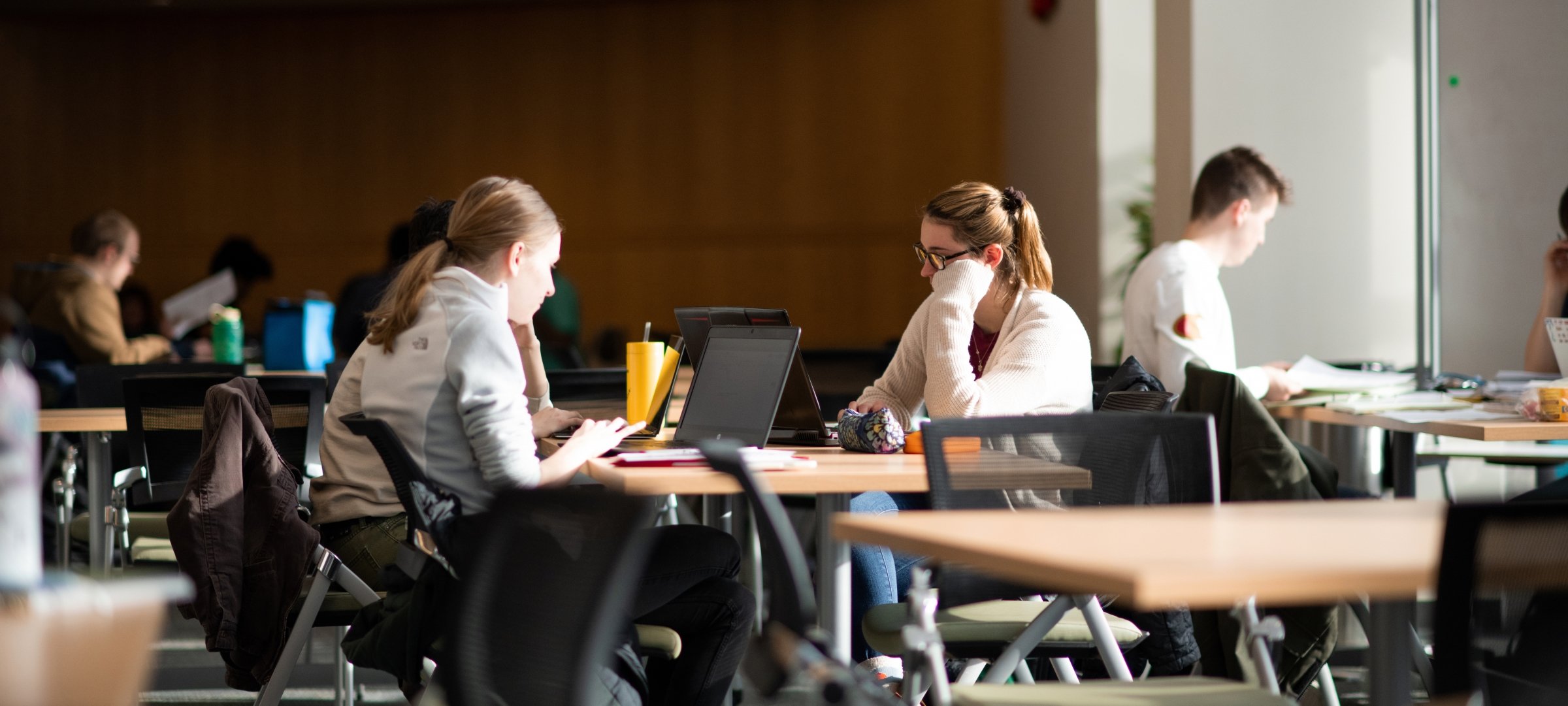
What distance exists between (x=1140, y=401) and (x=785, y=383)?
25.1 inches

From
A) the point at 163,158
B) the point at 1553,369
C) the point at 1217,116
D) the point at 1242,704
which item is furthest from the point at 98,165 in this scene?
the point at 1242,704

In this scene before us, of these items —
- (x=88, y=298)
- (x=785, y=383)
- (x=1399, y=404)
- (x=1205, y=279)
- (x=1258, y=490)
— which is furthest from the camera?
(x=88, y=298)

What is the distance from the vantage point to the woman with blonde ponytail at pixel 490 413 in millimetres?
1917

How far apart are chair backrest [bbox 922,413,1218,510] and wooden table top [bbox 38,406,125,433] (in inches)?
84.9

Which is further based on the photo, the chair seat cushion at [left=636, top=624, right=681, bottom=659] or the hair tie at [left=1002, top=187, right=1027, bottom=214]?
the hair tie at [left=1002, top=187, right=1027, bottom=214]

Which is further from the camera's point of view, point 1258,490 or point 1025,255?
point 1025,255

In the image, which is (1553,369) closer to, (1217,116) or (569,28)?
(1217,116)

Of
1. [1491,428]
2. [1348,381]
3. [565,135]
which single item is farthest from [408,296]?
[565,135]

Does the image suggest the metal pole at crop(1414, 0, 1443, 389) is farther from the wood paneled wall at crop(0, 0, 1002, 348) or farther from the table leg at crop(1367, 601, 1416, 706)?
the wood paneled wall at crop(0, 0, 1002, 348)

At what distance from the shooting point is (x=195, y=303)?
5422 millimetres

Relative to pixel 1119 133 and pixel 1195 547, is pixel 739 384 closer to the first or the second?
pixel 1195 547

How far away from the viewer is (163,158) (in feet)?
30.3

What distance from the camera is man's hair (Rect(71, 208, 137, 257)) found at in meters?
4.78

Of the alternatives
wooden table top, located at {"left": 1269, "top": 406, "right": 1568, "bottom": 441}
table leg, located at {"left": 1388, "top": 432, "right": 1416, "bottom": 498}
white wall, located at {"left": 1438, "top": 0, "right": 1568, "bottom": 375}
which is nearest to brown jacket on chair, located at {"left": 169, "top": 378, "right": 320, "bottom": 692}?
wooden table top, located at {"left": 1269, "top": 406, "right": 1568, "bottom": 441}
